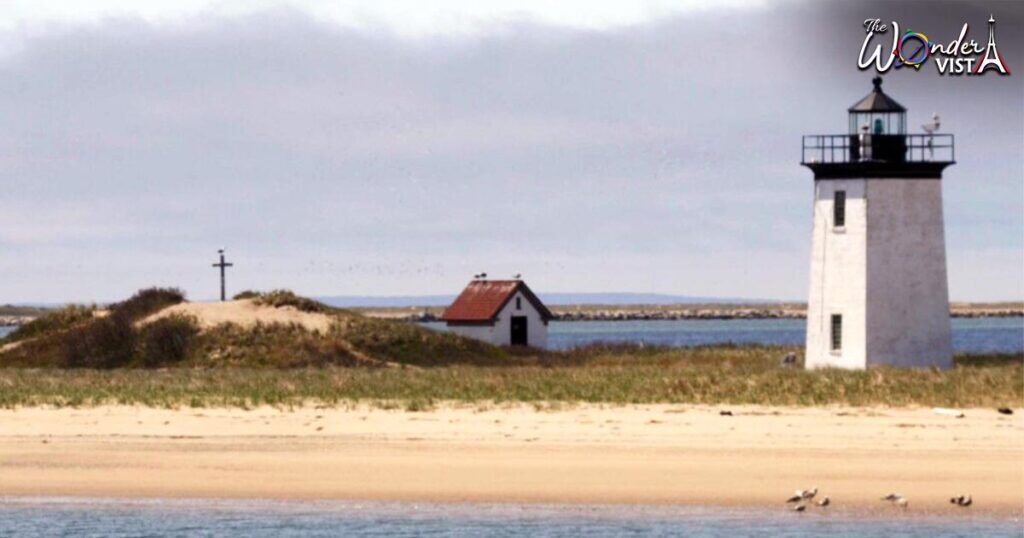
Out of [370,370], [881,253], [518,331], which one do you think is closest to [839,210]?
[881,253]

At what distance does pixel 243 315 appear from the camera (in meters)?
53.0

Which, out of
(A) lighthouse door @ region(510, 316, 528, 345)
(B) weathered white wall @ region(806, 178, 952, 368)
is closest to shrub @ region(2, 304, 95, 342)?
(A) lighthouse door @ region(510, 316, 528, 345)

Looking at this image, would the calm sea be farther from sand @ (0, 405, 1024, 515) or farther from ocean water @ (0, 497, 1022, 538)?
ocean water @ (0, 497, 1022, 538)

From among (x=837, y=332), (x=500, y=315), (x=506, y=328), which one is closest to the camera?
(x=837, y=332)

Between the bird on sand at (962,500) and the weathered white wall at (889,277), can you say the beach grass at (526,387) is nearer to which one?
the weathered white wall at (889,277)

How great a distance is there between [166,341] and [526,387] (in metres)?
Result: 18.9

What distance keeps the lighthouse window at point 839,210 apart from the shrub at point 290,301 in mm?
19219

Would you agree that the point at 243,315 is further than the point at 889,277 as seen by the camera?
Yes

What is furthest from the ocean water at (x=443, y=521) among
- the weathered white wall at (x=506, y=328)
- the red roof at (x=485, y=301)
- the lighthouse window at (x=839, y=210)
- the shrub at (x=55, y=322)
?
the red roof at (x=485, y=301)

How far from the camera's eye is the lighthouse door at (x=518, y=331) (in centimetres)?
6260

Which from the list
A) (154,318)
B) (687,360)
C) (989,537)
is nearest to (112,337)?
(154,318)

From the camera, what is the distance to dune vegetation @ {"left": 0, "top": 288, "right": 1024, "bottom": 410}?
105ft

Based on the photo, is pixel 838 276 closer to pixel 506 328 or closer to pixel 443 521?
pixel 443 521

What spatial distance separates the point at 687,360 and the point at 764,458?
24.3 metres
